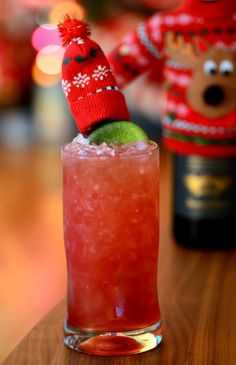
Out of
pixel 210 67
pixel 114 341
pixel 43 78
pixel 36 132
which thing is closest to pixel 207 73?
pixel 210 67

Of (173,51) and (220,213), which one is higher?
(173,51)

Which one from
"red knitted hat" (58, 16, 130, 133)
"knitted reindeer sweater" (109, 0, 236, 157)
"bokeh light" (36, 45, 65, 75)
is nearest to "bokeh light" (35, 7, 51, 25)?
"bokeh light" (36, 45, 65, 75)

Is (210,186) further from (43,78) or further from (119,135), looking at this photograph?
(43,78)

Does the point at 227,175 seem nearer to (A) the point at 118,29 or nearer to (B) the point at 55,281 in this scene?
(B) the point at 55,281

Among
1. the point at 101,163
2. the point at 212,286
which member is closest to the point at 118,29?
the point at 212,286

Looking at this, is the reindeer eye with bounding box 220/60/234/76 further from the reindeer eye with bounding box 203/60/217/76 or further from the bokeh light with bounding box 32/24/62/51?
the bokeh light with bounding box 32/24/62/51
